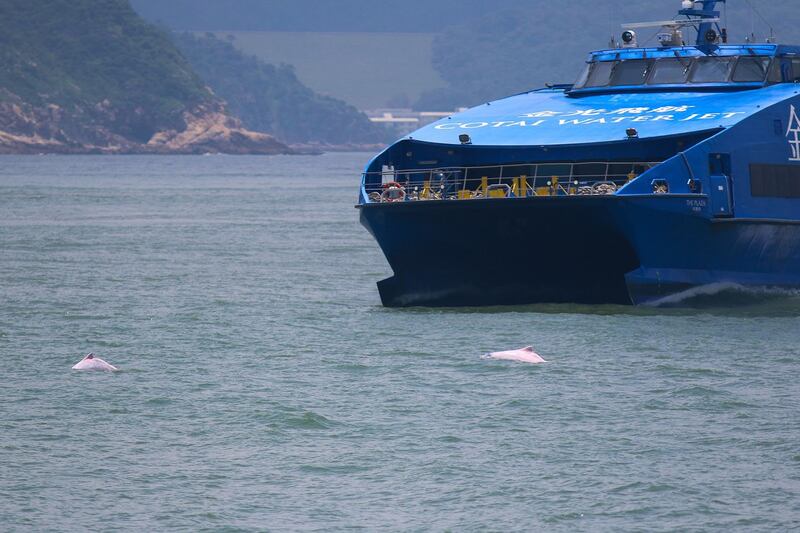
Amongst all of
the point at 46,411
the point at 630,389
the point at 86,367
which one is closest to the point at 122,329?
the point at 86,367

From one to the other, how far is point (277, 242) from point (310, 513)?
35.3 meters

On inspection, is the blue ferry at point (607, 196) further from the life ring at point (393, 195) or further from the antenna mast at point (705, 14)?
the antenna mast at point (705, 14)

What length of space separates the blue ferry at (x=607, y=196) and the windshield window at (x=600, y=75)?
1254 millimetres

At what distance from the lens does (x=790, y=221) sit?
105 feet

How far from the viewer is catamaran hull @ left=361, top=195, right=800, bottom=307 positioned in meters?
29.1

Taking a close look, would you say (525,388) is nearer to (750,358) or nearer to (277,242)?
(750,358)

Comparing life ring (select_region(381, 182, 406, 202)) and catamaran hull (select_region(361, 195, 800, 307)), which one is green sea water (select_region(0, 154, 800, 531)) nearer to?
catamaran hull (select_region(361, 195, 800, 307))

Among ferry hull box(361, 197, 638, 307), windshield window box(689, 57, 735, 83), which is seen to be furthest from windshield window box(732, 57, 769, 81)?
ferry hull box(361, 197, 638, 307)

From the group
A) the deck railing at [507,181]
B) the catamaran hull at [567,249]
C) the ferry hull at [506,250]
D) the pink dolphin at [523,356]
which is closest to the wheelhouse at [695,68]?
the catamaran hull at [567,249]

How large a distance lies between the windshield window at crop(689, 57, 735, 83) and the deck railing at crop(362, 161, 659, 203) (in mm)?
4099

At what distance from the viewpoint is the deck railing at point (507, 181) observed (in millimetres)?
30328

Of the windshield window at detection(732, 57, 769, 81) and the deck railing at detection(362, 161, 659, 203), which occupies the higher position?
the windshield window at detection(732, 57, 769, 81)

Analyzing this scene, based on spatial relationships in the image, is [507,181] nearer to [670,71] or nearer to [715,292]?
[715,292]

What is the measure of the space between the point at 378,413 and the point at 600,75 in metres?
15.7
